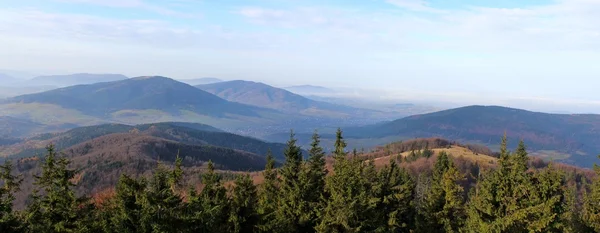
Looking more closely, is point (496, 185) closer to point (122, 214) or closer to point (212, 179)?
point (212, 179)

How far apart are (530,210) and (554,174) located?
5.83 metres

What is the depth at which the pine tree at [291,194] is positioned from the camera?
33.6m

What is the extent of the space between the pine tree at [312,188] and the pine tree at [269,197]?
268 cm

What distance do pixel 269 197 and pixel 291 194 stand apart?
5366mm

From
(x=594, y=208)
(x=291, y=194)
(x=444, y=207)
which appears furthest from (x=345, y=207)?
(x=594, y=208)

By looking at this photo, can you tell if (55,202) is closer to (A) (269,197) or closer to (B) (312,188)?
(A) (269,197)

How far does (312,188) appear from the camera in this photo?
35219mm

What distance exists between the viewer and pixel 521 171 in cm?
3159

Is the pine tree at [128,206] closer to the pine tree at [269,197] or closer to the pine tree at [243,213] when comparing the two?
the pine tree at [243,213]

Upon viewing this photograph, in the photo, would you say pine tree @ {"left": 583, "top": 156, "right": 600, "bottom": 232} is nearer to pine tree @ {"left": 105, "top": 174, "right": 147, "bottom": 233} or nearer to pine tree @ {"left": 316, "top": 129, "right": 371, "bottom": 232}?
pine tree @ {"left": 316, "top": 129, "right": 371, "bottom": 232}

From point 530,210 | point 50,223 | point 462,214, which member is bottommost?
point 462,214

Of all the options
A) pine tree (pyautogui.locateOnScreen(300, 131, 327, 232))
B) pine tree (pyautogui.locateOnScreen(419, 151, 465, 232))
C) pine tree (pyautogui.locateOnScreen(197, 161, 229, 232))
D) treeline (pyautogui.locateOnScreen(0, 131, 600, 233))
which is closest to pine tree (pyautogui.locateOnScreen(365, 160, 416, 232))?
treeline (pyautogui.locateOnScreen(0, 131, 600, 233))

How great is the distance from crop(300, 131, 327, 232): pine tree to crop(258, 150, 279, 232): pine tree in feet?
8.78

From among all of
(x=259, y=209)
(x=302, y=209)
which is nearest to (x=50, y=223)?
(x=259, y=209)
